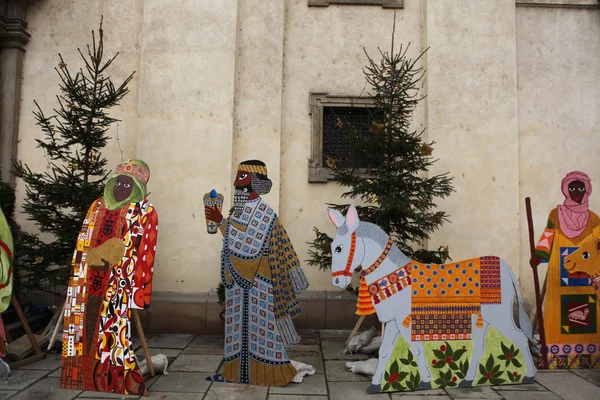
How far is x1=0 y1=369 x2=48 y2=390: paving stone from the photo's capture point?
4457 millimetres

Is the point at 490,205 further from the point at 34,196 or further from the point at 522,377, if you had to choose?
the point at 34,196

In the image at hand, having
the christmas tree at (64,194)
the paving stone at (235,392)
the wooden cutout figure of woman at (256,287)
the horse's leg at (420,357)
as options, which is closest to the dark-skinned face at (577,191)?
the horse's leg at (420,357)

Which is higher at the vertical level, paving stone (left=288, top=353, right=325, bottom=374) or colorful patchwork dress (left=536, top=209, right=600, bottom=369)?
colorful patchwork dress (left=536, top=209, right=600, bottom=369)

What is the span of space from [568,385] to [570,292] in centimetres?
106

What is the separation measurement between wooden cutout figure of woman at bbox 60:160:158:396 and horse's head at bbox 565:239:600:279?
4.40m

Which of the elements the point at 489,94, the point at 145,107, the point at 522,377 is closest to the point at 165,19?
the point at 145,107

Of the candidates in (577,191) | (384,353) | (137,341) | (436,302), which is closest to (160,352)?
(137,341)

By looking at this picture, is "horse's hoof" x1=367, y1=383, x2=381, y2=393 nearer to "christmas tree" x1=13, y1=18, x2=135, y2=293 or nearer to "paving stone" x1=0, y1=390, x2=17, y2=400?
"paving stone" x1=0, y1=390, x2=17, y2=400

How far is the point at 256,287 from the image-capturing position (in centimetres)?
444

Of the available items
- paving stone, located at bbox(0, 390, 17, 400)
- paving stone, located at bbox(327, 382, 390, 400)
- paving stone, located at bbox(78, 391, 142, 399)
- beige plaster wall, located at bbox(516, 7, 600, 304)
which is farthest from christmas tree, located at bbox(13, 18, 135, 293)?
beige plaster wall, located at bbox(516, 7, 600, 304)

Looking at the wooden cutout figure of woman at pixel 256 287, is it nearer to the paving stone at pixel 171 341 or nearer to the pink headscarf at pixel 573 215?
the paving stone at pixel 171 341

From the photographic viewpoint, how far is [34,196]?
5555 mm

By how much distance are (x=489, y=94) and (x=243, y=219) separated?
4.56m

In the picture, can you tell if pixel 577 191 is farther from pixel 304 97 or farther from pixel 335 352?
pixel 304 97
